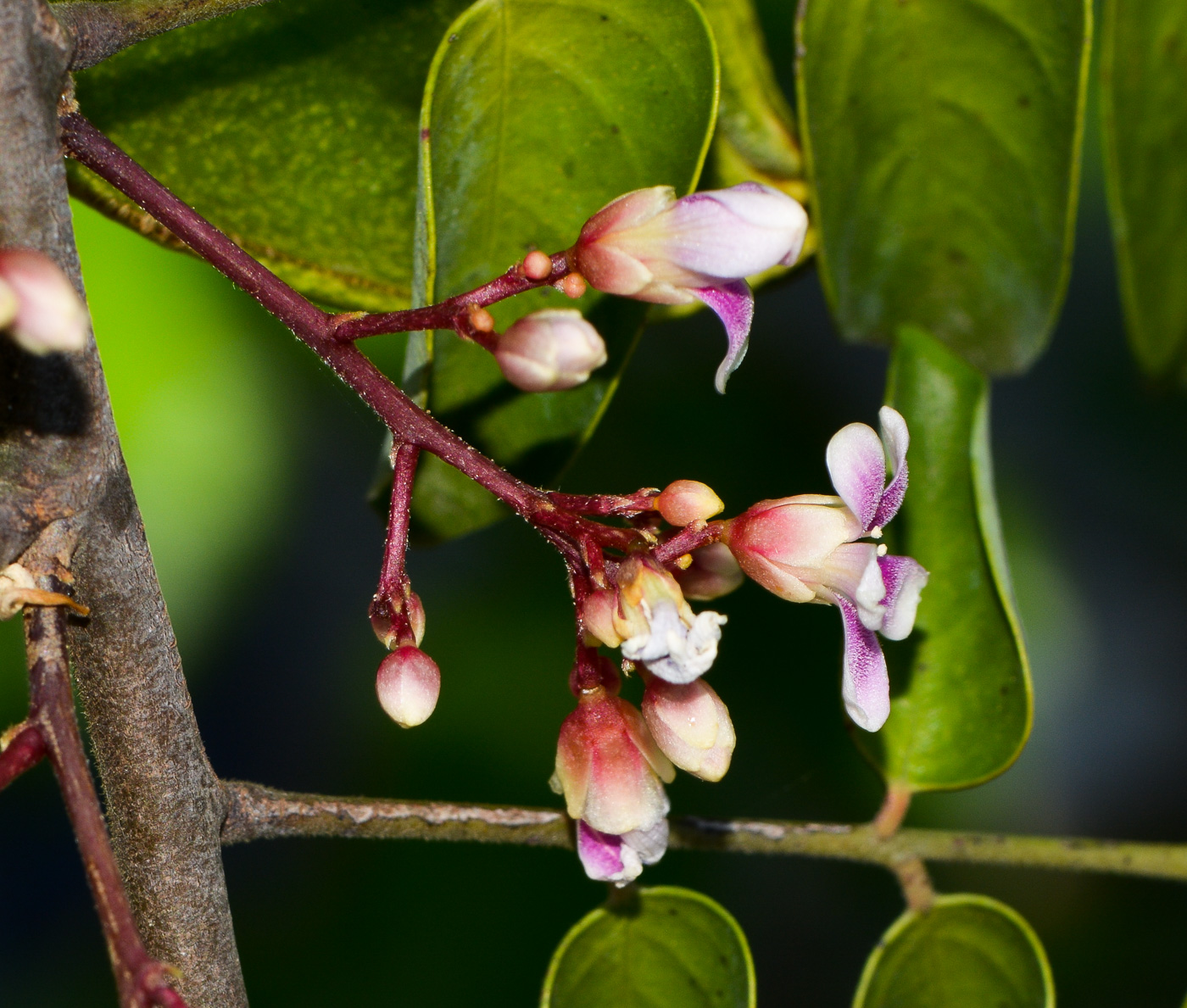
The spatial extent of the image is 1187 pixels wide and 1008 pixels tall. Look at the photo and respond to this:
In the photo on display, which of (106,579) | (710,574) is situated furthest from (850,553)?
(106,579)

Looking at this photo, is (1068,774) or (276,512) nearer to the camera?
(276,512)

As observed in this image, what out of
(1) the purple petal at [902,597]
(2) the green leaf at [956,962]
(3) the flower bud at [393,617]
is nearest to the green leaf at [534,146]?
(3) the flower bud at [393,617]

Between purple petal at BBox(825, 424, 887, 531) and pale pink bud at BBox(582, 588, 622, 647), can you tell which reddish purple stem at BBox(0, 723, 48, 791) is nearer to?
pale pink bud at BBox(582, 588, 622, 647)

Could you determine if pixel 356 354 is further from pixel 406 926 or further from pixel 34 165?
pixel 406 926

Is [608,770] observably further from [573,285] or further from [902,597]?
[573,285]

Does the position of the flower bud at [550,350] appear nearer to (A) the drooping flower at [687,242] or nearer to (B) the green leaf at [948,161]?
(A) the drooping flower at [687,242]

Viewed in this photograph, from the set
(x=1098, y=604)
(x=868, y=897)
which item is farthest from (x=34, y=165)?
(x=1098, y=604)

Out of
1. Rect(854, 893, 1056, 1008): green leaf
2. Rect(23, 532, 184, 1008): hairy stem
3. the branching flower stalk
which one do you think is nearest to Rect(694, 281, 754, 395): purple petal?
the branching flower stalk
